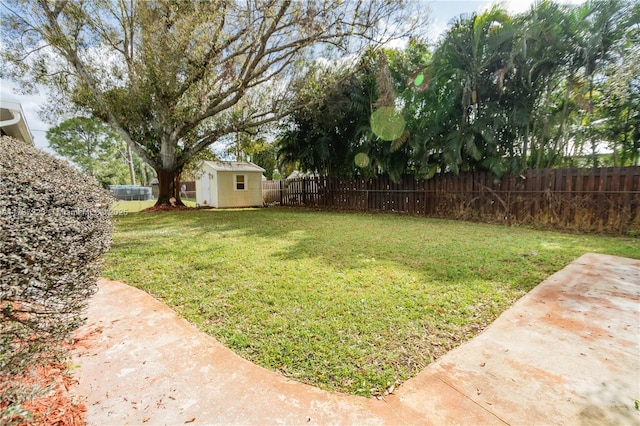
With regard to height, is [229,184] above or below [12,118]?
below

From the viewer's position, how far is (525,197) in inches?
306

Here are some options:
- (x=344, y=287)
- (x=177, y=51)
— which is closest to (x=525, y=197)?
(x=344, y=287)

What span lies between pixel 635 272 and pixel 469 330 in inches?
129

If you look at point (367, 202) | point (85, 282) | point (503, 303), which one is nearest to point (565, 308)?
point (503, 303)

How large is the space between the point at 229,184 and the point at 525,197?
1300cm

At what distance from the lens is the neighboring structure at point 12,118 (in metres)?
4.08

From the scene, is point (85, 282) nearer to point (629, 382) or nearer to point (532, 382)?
point (532, 382)

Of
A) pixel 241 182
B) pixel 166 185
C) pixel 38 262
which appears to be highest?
pixel 241 182

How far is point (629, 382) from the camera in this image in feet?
5.68

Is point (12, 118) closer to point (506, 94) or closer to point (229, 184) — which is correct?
point (229, 184)

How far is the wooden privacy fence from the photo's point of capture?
6418 millimetres

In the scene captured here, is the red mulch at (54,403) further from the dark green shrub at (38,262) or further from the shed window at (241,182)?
the shed window at (241,182)

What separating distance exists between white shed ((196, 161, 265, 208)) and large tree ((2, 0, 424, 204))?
2999mm

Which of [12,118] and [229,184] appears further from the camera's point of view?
[229,184]
